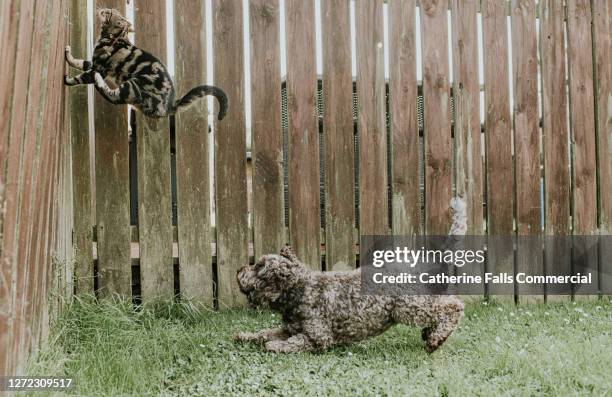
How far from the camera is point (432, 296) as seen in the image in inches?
115

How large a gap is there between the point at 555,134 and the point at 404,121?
1.19m

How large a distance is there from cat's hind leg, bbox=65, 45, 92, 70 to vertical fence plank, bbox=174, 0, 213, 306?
1.84 feet

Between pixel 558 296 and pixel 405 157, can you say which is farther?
pixel 558 296

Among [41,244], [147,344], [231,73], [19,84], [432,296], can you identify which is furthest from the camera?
[231,73]

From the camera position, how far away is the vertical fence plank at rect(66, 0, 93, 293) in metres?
3.44

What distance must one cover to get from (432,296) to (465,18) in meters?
2.15

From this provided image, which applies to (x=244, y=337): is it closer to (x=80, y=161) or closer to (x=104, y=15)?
(x=80, y=161)

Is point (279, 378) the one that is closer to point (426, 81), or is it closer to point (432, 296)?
point (432, 296)

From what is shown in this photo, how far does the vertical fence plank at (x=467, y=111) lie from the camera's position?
4.05 m

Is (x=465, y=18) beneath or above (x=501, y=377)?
above

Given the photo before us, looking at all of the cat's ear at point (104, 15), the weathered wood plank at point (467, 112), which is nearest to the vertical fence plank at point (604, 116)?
the weathered wood plank at point (467, 112)

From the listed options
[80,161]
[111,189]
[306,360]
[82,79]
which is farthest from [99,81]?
[306,360]

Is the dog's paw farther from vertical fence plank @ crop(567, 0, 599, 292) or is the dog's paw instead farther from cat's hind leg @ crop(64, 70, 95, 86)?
vertical fence plank @ crop(567, 0, 599, 292)

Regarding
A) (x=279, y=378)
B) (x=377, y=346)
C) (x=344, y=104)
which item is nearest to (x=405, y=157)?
(x=344, y=104)
